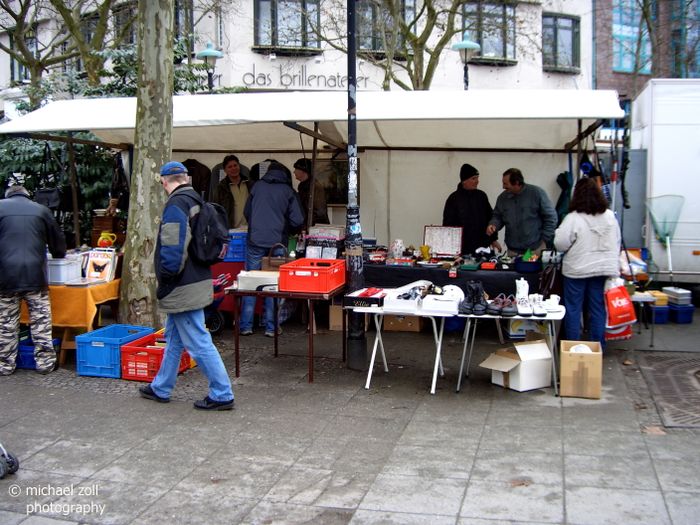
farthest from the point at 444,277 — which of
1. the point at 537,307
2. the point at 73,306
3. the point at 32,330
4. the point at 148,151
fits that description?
the point at 32,330

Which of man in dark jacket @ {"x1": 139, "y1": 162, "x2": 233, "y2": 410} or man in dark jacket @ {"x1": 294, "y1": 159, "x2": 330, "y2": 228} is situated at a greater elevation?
man in dark jacket @ {"x1": 294, "y1": 159, "x2": 330, "y2": 228}

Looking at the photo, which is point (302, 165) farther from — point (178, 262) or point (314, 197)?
point (178, 262)

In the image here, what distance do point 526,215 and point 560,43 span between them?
1588 centimetres

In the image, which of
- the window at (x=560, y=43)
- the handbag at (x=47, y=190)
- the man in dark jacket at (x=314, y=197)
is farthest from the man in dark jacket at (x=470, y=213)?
the window at (x=560, y=43)

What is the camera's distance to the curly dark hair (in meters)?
6.57

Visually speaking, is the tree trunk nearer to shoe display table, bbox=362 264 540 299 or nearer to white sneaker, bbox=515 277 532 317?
shoe display table, bbox=362 264 540 299

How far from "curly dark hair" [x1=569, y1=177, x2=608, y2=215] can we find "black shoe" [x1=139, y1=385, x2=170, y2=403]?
13.3ft

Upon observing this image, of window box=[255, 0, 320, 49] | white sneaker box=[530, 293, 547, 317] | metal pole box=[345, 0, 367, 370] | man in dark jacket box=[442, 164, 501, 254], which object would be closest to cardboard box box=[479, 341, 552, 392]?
white sneaker box=[530, 293, 547, 317]

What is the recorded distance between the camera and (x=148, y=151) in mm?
7211

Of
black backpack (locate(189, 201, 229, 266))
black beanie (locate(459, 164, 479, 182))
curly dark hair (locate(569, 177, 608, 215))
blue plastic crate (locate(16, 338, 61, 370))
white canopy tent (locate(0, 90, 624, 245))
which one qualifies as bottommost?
blue plastic crate (locate(16, 338, 61, 370))

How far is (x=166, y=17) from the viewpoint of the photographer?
7.26m

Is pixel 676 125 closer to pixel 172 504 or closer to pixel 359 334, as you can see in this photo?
pixel 359 334

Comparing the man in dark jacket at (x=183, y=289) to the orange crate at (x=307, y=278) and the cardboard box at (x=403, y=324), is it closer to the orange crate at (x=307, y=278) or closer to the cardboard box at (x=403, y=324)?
the orange crate at (x=307, y=278)

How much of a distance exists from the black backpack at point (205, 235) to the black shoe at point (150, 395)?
1218 millimetres
